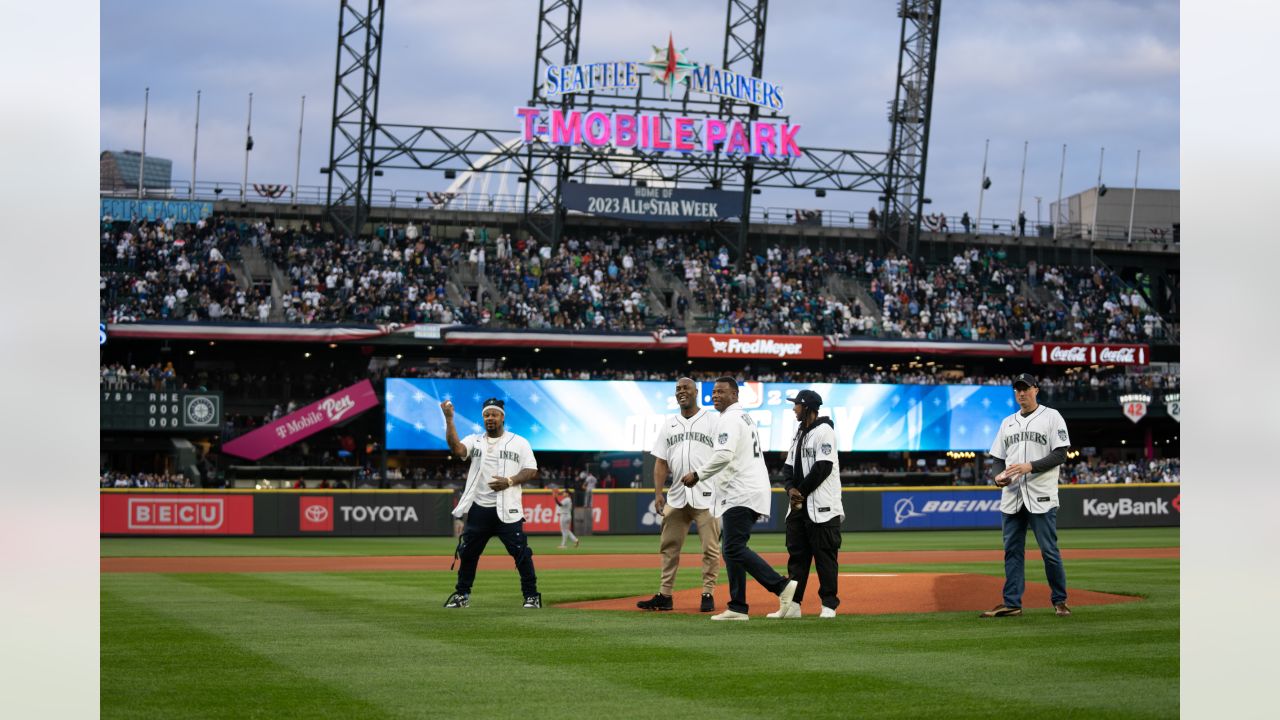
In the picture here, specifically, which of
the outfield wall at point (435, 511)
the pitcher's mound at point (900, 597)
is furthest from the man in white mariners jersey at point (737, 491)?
the outfield wall at point (435, 511)

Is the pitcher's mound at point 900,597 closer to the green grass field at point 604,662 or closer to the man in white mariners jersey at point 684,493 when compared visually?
the man in white mariners jersey at point 684,493

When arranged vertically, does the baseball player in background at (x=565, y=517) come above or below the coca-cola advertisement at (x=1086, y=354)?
below

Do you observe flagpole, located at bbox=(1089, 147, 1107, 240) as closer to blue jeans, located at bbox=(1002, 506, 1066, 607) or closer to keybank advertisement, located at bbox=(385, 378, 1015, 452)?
keybank advertisement, located at bbox=(385, 378, 1015, 452)

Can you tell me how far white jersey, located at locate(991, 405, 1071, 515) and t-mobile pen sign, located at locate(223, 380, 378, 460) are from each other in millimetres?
35878

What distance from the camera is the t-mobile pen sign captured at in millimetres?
44406

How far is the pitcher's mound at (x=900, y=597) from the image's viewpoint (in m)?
12.9

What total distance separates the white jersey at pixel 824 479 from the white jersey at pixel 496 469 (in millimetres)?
2682

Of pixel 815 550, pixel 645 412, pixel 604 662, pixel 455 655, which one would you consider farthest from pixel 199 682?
pixel 645 412

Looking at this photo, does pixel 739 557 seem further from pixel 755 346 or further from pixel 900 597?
pixel 755 346

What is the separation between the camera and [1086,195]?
218ft

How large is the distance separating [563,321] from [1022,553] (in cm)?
3862

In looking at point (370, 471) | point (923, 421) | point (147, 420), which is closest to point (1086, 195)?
point (923, 421)

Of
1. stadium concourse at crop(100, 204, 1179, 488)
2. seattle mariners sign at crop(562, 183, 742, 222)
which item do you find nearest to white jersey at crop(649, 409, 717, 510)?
stadium concourse at crop(100, 204, 1179, 488)
